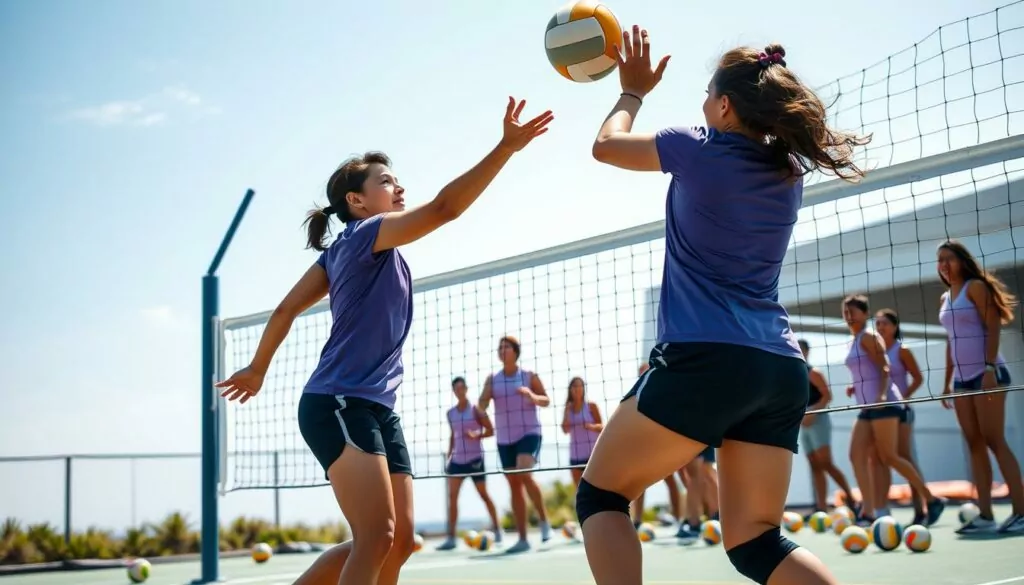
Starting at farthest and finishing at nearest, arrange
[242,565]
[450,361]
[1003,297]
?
1. [242,565]
2. [450,361]
3. [1003,297]

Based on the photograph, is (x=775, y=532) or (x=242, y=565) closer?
(x=775, y=532)

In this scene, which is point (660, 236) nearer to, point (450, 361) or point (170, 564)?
point (450, 361)

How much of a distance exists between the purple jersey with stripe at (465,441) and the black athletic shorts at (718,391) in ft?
27.5

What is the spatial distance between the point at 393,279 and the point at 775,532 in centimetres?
179

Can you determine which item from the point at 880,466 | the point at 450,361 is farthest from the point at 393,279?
the point at 880,466

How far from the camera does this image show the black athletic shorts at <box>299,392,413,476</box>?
3.86 meters

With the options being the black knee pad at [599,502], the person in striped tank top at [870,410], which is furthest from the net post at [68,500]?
the black knee pad at [599,502]

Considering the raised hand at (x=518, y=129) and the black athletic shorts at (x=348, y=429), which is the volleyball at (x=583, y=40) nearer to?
the raised hand at (x=518, y=129)

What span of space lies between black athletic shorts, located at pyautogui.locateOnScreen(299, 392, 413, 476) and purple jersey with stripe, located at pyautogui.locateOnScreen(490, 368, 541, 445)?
6.36m

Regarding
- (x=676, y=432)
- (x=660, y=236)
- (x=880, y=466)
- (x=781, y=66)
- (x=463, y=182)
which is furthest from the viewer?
(x=880, y=466)

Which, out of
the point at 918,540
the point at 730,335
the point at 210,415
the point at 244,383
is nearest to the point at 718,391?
the point at 730,335

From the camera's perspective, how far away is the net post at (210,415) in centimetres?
831

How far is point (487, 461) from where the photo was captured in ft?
39.6

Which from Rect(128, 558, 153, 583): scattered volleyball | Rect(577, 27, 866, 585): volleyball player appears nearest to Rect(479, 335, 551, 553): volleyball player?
Rect(128, 558, 153, 583): scattered volleyball
